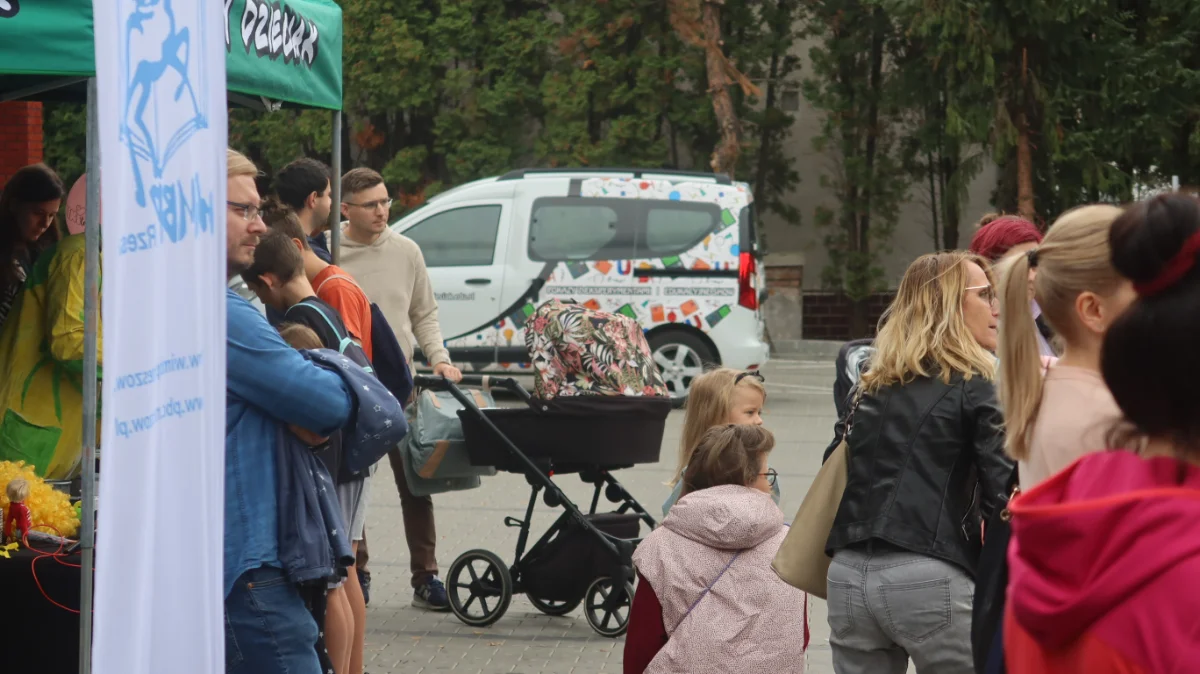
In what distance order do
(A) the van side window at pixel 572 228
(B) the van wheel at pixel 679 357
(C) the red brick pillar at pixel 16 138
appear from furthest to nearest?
(A) the van side window at pixel 572 228, (B) the van wheel at pixel 679 357, (C) the red brick pillar at pixel 16 138

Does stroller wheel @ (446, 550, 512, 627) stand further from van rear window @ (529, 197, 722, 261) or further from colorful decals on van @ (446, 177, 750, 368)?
van rear window @ (529, 197, 722, 261)

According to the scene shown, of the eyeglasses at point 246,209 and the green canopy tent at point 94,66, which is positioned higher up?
the green canopy tent at point 94,66

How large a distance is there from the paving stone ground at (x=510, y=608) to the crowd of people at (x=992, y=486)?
140 cm

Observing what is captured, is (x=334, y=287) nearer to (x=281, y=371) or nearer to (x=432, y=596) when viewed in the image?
(x=281, y=371)

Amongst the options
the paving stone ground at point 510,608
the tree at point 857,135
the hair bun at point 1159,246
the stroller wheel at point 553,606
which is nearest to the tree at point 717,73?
the tree at point 857,135

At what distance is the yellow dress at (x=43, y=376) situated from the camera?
5297 millimetres

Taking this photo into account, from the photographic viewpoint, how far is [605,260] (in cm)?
1488

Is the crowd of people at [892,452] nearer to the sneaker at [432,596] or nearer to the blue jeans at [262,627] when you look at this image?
the blue jeans at [262,627]

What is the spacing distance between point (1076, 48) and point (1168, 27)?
73.6 inches

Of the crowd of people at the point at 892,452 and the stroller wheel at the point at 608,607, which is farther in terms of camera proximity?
the stroller wheel at the point at 608,607

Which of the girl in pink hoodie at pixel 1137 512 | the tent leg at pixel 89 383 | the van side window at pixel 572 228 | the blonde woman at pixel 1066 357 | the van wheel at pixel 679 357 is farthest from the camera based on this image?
the van side window at pixel 572 228

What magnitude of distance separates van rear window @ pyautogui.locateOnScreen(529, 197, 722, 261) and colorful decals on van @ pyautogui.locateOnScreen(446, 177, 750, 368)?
0.08 metres

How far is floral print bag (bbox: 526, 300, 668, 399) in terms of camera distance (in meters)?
6.52

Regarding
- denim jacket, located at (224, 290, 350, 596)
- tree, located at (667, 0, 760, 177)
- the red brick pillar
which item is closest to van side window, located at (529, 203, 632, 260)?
the red brick pillar
